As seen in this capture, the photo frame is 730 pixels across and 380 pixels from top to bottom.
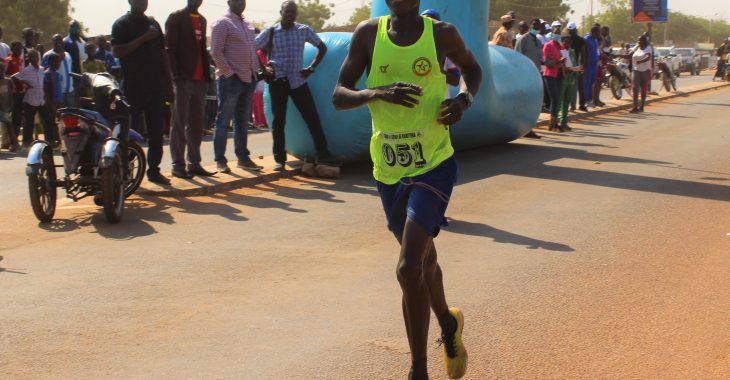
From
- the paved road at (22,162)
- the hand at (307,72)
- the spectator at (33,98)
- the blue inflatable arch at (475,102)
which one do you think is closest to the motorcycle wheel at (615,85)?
the paved road at (22,162)

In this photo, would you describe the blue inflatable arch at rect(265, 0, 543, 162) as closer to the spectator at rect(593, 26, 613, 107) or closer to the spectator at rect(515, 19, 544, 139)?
the spectator at rect(515, 19, 544, 139)

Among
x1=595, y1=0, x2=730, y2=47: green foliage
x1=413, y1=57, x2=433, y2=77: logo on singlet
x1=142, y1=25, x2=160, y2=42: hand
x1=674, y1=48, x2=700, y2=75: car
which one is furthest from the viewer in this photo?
x1=595, y1=0, x2=730, y2=47: green foliage

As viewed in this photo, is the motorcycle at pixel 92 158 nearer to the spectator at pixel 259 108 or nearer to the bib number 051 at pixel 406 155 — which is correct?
the bib number 051 at pixel 406 155

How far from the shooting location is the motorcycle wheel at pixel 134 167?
9812mm

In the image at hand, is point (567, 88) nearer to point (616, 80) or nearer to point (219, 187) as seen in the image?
point (616, 80)

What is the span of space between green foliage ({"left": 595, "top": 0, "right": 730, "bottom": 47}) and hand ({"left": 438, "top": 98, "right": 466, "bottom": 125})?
128794 mm

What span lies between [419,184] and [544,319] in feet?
5.13

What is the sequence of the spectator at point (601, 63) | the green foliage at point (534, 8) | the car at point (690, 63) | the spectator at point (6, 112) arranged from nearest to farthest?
the spectator at point (6, 112)
the spectator at point (601, 63)
the car at point (690, 63)
the green foliage at point (534, 8)

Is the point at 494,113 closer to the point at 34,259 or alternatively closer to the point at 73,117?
the point at 73,117

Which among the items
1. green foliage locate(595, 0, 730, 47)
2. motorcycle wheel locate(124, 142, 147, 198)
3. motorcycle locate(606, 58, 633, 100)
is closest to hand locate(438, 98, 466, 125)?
motorcycle wheel locate(124, 142, 147, 198)

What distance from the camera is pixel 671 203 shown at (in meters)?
10.2

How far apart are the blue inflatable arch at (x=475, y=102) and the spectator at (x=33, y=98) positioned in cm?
450

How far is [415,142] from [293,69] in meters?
6.97

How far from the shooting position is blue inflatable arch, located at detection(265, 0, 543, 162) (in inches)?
468
